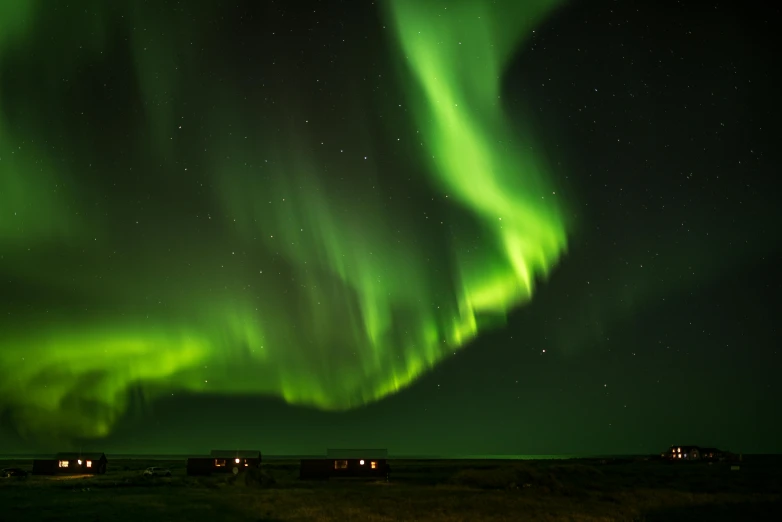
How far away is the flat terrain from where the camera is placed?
31.6 m

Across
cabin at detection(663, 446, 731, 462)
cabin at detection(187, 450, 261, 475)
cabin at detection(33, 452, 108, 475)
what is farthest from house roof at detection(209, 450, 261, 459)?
cabin at detection(663, 446, 731, 462)

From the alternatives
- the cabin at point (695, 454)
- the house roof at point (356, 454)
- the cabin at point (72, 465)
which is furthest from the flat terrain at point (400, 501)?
the cabin at point (695, 454)


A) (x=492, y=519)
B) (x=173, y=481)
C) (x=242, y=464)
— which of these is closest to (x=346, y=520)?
(x=492, y=519)

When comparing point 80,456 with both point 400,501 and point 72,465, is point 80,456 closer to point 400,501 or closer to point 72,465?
point 72,465

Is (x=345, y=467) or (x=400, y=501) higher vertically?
(x=345, y=467)

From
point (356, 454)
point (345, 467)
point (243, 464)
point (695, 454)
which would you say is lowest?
point (695, 454)

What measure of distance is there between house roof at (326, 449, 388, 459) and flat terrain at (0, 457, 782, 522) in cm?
1022

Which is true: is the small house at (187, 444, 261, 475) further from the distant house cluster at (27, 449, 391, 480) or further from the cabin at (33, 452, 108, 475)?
the cabin at (33, 452, 108, 475)

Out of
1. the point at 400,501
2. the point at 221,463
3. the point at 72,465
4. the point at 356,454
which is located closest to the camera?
the point at 400,501

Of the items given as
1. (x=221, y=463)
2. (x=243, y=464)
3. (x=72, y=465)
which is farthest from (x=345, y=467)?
(x=72, y=465)

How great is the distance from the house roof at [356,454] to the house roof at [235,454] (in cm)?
950

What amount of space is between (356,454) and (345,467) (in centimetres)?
246

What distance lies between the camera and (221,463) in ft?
230

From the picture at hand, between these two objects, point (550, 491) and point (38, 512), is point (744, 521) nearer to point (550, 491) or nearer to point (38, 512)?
point (550, 491)
